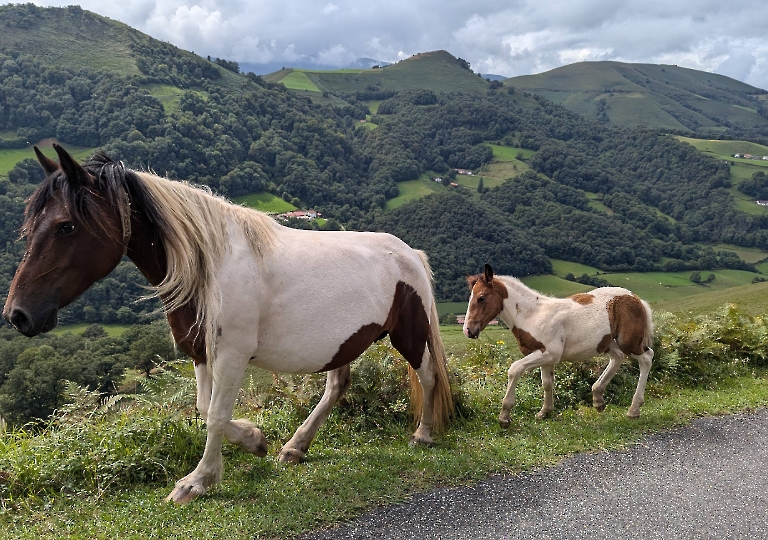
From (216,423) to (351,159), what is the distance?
14251 centimetres

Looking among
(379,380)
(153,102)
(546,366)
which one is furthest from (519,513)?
(153,102)

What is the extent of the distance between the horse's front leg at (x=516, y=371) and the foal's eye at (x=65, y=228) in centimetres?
497

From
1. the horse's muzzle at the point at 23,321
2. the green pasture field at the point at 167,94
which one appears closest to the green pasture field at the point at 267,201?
the green pasture field at the point at 167,94

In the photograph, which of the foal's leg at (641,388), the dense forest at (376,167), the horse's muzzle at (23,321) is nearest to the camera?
the horse's muzzle at (23,321)

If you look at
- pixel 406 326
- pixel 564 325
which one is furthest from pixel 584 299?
pixel 406 326

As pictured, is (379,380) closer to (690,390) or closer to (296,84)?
(690,390)

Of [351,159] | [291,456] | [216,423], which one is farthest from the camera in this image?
[351,159]

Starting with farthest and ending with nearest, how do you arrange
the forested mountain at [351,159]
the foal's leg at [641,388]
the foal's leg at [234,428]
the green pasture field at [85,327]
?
the forested mountain at [351,159] → the green pasture field at [85,327] → the foal's leg at [641,388] → the foal's leg at [234,428]

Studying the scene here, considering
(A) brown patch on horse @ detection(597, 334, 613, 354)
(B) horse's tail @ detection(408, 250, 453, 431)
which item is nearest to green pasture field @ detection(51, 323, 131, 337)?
(B) horse's tail @ detection(408, 250, 453, 431)

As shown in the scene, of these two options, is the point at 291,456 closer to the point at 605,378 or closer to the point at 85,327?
the point at 605,378

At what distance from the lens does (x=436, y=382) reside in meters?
5.88

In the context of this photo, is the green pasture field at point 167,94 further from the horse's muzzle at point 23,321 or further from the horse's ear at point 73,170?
the horse's muzzle at point 23,321

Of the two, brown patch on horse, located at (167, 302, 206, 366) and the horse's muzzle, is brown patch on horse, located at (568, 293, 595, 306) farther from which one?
the horse's muzzle

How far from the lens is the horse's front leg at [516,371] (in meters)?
6.26
